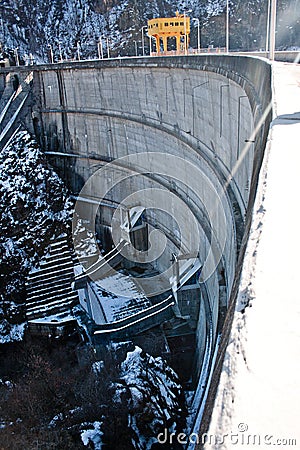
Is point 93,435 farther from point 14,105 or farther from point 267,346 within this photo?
point 14,105

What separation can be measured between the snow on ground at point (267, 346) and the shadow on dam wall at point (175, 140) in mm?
765

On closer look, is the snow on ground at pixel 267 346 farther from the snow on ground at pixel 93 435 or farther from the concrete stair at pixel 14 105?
the concrete stair at pixel 14 105

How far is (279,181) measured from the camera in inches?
117

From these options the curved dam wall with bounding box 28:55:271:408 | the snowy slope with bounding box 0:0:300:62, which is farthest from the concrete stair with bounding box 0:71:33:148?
the snowy slope with bounding box 0:0:300:62

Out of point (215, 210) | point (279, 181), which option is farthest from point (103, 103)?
point (279, 181)

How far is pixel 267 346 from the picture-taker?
1.66 metres

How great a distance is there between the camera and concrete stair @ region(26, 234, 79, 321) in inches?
628

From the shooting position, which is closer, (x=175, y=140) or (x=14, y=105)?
(x=175, y=140)

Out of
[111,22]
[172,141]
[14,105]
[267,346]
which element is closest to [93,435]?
[267,346]

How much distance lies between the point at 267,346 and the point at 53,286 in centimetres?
1628

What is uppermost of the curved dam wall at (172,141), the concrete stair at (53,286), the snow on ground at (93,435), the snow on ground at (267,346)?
the snow on ground at (267,346)

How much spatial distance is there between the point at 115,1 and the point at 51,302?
4169 centimetres

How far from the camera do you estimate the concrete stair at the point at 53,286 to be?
52.4 feet

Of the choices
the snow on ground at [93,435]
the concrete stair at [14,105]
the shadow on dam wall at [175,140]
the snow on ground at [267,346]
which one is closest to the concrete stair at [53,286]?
the shadow on dam wall at [175,140]
